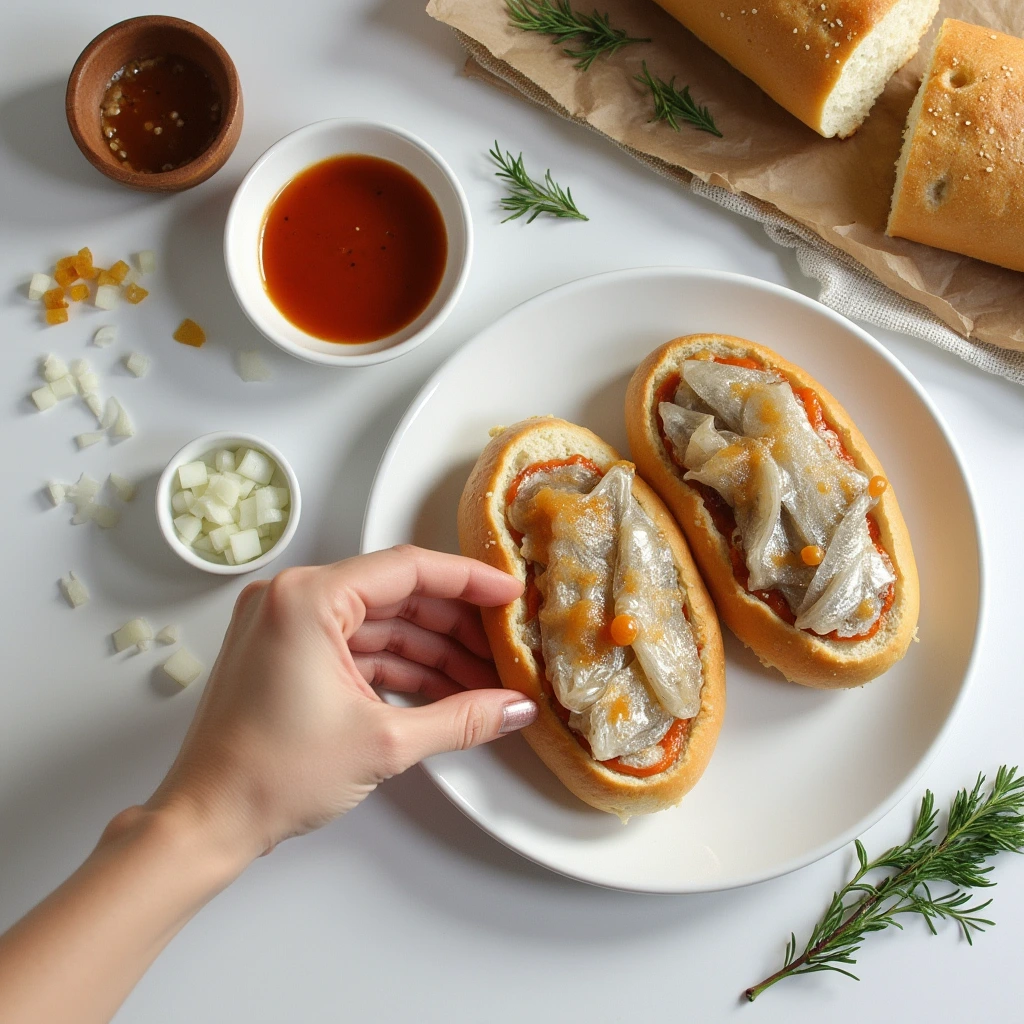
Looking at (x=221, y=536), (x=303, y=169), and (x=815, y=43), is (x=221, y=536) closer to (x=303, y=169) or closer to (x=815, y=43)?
(x=303, y=169)

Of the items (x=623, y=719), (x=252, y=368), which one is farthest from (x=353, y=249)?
(x=623, y=719)

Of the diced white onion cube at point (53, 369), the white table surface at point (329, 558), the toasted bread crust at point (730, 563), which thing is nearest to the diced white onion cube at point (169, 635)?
the white table surface at point (329, 558)

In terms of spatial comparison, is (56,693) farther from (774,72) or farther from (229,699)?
(774,72)

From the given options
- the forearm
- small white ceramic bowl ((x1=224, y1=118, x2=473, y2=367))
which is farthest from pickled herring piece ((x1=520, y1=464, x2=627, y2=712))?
the forearm

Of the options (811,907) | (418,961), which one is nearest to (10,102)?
(418,961)

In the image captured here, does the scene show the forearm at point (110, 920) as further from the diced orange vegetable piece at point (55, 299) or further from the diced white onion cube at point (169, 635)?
the diced orange vegetable piece at point (55, 299)
